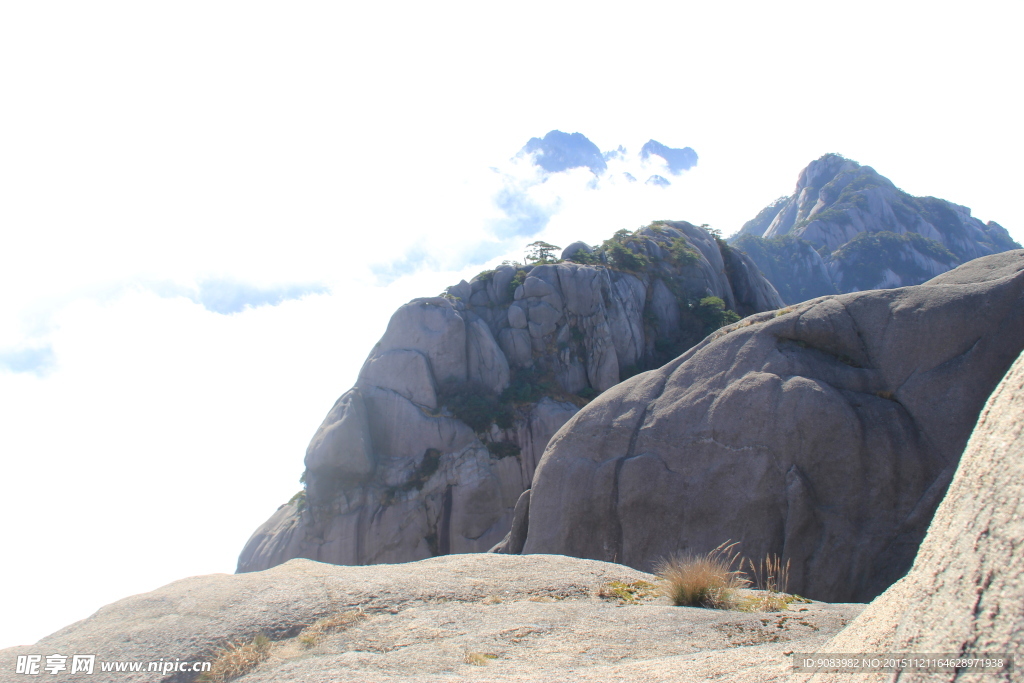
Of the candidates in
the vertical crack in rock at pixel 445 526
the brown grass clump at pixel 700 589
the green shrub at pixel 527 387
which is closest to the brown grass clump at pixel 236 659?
the brown grass clump at pixel 700 589

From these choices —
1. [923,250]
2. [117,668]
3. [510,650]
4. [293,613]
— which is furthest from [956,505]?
[923,250]

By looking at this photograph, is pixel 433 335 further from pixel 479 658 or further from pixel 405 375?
pixel 479 658

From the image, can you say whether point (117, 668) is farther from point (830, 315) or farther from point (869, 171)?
point (869, 171)

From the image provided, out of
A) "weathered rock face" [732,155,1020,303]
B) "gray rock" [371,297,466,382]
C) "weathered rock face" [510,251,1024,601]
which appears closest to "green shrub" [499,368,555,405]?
"gray rock" [371,297,466,382]

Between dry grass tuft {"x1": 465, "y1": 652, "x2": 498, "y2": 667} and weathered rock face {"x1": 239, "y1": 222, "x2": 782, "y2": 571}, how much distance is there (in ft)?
93.7

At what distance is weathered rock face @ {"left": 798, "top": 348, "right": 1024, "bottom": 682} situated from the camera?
2.71 metres

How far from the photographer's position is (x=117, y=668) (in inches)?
225

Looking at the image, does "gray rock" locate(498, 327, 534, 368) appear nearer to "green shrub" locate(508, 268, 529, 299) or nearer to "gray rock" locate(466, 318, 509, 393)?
"gray rock" locate(466, 318, 509, 393)

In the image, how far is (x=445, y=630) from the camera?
6.34 metres

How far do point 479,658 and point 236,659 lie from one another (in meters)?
2.40

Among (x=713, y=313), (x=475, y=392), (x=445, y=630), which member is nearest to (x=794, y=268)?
(x=713, y=313)

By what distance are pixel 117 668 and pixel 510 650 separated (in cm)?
378

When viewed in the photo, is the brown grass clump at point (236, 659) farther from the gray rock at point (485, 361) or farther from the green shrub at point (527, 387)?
the gray rock at point (485, 361)

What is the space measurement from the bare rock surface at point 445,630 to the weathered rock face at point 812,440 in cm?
496
